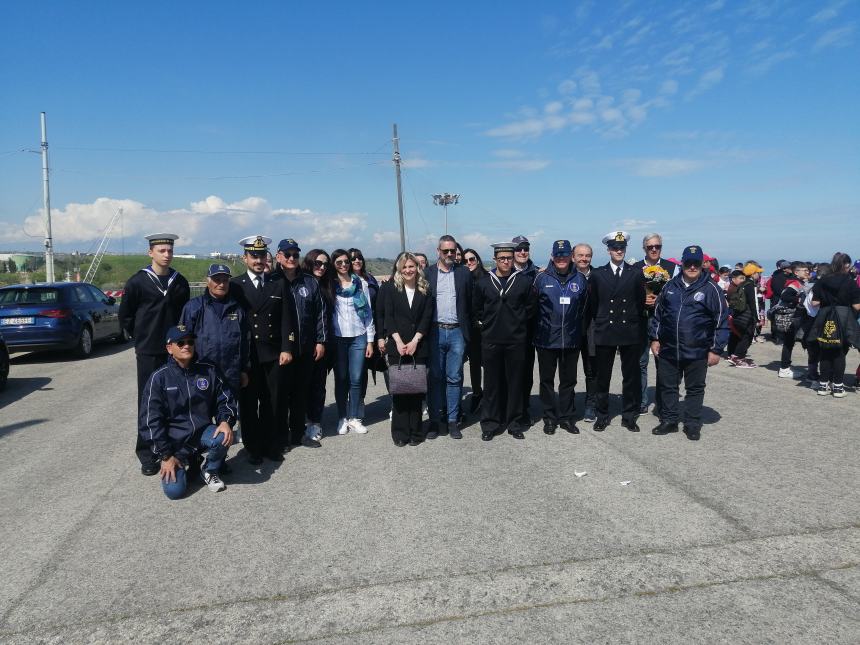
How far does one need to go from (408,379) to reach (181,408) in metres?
2.13

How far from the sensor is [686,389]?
243 inches

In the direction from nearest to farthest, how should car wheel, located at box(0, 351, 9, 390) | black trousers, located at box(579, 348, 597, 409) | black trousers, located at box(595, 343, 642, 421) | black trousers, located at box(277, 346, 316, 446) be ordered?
1. black trousers, located at box(277, 346, 316, 446)
2. black trousers, located at box(595, 343, 642, 421)
3. black trousers, located at box(579, 348, 597, 409)
4. car wheel, located at box(0, 351, 9, 390)

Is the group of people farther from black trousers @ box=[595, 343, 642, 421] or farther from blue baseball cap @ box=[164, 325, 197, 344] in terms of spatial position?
blue baseball cap @ box=[164, 325, 197, 344]

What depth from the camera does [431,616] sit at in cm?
300

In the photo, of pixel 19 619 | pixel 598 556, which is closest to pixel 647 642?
pixel 598 556

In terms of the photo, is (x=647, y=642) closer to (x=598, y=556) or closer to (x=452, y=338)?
(x=598, y=556)

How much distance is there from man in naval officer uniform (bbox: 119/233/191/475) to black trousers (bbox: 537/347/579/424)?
376 centimetres

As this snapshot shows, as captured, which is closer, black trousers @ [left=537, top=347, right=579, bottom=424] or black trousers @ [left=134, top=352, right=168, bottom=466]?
black trousers @ [left=134, top=352, right=168, bottom=466]

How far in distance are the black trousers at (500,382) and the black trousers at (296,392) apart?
186cm

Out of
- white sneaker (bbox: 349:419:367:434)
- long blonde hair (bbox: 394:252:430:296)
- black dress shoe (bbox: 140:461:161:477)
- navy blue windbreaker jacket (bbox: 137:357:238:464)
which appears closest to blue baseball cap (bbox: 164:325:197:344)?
navy blue windbreaker jacket (bbox: 137:357:238:464)

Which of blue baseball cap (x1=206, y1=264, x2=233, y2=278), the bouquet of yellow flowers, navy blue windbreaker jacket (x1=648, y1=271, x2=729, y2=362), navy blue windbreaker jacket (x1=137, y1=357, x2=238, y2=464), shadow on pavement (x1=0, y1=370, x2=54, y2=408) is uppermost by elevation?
blue baseball cap (x1=206, y1=264, x2=233, y2=278)

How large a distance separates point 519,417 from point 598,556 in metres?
2.65

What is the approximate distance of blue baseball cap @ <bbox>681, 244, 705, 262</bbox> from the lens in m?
5.93

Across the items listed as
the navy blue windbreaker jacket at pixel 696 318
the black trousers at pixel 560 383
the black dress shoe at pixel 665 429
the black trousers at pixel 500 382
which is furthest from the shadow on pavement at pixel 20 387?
the navy blue windbreaker jacket at pixel 696 318
